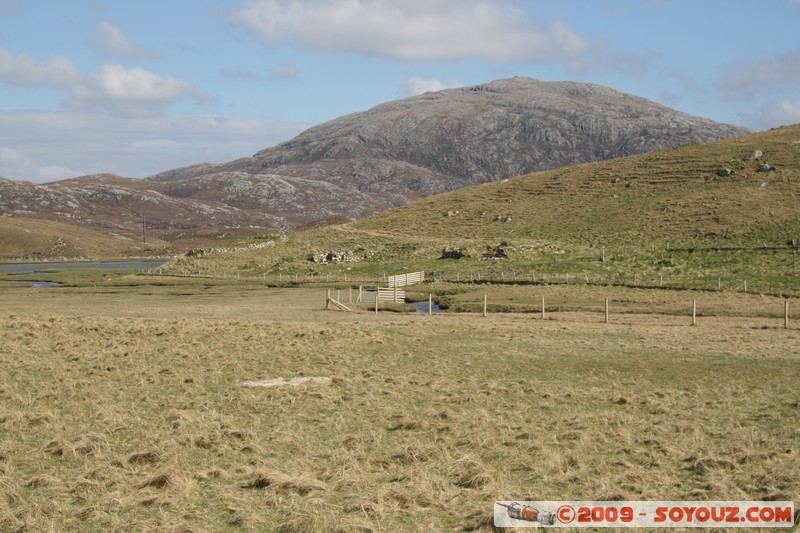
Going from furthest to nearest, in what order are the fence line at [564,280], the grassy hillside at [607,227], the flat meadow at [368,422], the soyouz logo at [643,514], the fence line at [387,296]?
the grassy hillside at [607,227] < the fence line at [564,280] < the fence line at [387,296] < the flat meadow at [368,422] < the soyouz logo at [643,514]

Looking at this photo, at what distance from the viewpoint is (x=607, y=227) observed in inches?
4146

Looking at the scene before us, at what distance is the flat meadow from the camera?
534 inches

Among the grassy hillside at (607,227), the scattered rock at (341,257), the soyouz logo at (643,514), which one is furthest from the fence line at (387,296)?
the soyouz logo at (643,514)

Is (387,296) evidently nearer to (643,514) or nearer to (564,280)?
(564,280)

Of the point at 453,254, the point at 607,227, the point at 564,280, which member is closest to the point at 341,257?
the point at 453,254

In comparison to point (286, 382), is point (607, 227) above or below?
above

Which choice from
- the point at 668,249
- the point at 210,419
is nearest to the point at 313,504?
the point at 210,419

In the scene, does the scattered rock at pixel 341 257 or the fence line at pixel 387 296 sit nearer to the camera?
the fence line at pixel 387 296

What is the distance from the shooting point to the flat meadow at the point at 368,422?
44.5 ft

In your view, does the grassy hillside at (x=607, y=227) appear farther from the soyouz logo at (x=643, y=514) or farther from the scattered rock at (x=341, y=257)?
the soyouz logo at (x=643, y=514)

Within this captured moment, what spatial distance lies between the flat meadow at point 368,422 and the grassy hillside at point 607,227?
44.5 m

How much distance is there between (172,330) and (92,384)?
12039mm

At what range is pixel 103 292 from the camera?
75.4m

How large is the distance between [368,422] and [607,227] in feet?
300
